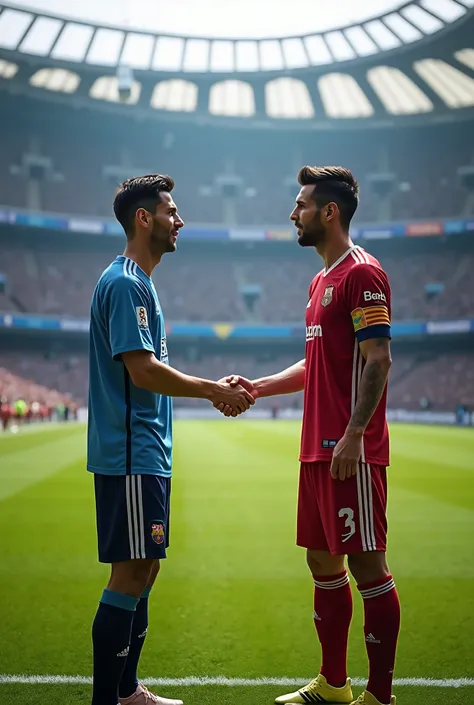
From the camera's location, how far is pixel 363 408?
10.7 ft

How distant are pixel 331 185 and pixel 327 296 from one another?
0.54 meters

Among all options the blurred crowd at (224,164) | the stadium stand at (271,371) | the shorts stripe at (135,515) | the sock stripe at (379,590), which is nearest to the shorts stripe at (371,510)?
the sock stripe at (379,590)

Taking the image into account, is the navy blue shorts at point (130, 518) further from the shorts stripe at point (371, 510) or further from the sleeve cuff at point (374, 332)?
the sleeve cuff at point (374, 332)

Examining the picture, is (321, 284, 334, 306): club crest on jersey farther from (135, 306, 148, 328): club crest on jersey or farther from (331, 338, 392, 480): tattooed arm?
(135, 306, 148, 328): club crest on jersey

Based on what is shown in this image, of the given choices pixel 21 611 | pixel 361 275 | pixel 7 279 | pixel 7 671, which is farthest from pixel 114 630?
pixel 7 279

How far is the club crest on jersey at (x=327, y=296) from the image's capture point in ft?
11.5

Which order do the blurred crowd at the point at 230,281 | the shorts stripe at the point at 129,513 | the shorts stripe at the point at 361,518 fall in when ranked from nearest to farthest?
the shorts stripe at the point at 129,513
the shorts stripe at the point at 361,518
the blurred crowd at the point at 230,281

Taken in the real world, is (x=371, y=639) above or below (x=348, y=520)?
below

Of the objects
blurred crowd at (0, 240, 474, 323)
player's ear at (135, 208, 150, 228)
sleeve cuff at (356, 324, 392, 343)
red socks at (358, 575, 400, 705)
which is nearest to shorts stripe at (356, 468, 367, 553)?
red socks at (358, 575, 400, 705)

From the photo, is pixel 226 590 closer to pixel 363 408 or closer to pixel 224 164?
pixel 363 408

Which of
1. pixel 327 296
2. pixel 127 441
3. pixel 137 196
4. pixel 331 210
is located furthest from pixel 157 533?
pixel 331 210

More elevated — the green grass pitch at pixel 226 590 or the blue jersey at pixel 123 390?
the blue jersey at pixel 123 390

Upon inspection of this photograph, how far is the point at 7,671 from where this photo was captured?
3873 mm

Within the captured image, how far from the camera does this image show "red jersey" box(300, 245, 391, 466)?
3318mm
